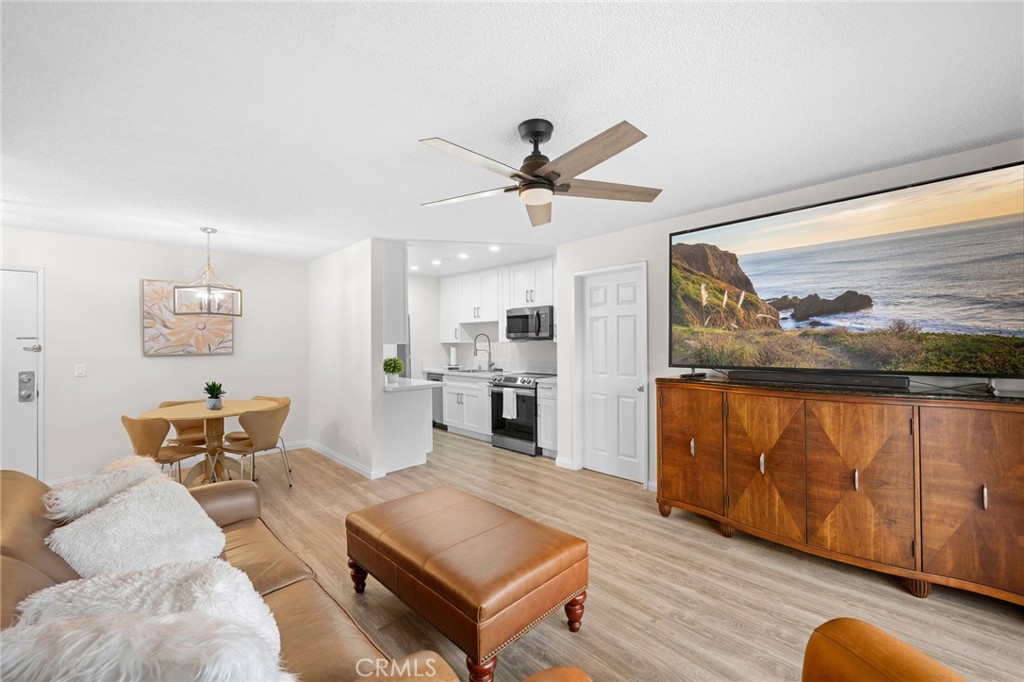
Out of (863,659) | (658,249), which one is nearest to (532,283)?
(658,249)

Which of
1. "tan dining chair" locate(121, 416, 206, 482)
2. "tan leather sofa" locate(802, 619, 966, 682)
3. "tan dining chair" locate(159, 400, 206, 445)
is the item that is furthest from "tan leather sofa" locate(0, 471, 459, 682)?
"tan dining chair" locate(159, 400, 206, 445)

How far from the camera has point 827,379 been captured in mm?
2717

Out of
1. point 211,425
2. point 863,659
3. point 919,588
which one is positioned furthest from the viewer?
point 211,425

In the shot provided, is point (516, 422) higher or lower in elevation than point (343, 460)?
higher

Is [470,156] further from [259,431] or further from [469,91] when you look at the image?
[259,431]

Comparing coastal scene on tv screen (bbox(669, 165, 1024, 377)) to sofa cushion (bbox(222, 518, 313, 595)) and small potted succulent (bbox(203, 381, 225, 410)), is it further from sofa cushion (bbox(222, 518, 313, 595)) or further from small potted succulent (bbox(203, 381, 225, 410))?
small potted succulent (bbox(203, 381, 225, 410))

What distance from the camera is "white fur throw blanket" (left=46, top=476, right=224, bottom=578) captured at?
127 cm

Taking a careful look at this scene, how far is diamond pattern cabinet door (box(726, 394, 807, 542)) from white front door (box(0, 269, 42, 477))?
6150 mm

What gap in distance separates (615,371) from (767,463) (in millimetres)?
1717

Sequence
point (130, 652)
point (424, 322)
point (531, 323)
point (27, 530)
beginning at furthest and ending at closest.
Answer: point (424, 322)
point (531, 323)
point (27, 530)
point (130, 652)

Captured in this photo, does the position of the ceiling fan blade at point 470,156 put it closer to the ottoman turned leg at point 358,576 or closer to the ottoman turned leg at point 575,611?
the ottoman turned leg at point 575,611

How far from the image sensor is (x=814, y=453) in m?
2.57

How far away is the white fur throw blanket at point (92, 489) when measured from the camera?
1414mm

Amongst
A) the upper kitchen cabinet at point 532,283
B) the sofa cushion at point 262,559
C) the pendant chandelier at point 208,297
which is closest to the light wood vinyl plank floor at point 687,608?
the sofa cushion at point 262,559
